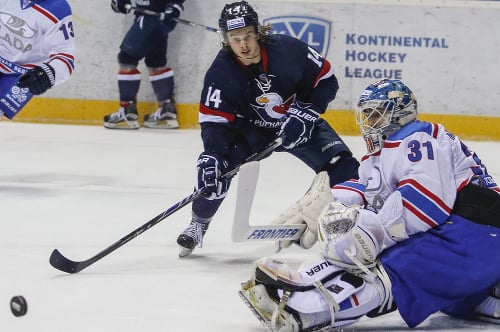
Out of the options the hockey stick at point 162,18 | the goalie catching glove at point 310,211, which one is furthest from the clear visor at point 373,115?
the hockey stick at point 162,18

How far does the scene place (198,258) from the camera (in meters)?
3.87

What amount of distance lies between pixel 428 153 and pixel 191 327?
839 mm

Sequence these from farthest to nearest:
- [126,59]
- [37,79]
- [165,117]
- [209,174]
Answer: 1. [165,117]
2. [126,59]
3. [37,79]
4. [209,174]

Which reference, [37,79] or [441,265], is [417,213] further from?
[37,79]

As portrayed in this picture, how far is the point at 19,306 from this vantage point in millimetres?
2721

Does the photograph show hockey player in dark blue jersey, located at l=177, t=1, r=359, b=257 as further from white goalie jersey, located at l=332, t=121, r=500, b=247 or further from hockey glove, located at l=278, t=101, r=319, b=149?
white goalie jersey, located at l=332, t=121, r=500, b=247

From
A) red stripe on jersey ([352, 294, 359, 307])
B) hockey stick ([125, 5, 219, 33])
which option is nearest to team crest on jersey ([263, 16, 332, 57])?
hockey stick ([125, 5, 219, 33])

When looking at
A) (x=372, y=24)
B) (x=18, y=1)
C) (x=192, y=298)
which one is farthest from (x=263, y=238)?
(x=372, y=24)

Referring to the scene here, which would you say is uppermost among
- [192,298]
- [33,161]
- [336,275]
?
[336,275]

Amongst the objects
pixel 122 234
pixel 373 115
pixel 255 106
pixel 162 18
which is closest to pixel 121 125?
pixel 162 18

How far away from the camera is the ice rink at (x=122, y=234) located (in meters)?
3.03

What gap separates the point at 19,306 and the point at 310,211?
118 centimetres

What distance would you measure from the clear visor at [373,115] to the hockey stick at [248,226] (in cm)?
62

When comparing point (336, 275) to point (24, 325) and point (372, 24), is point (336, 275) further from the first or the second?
point (372, 24)
